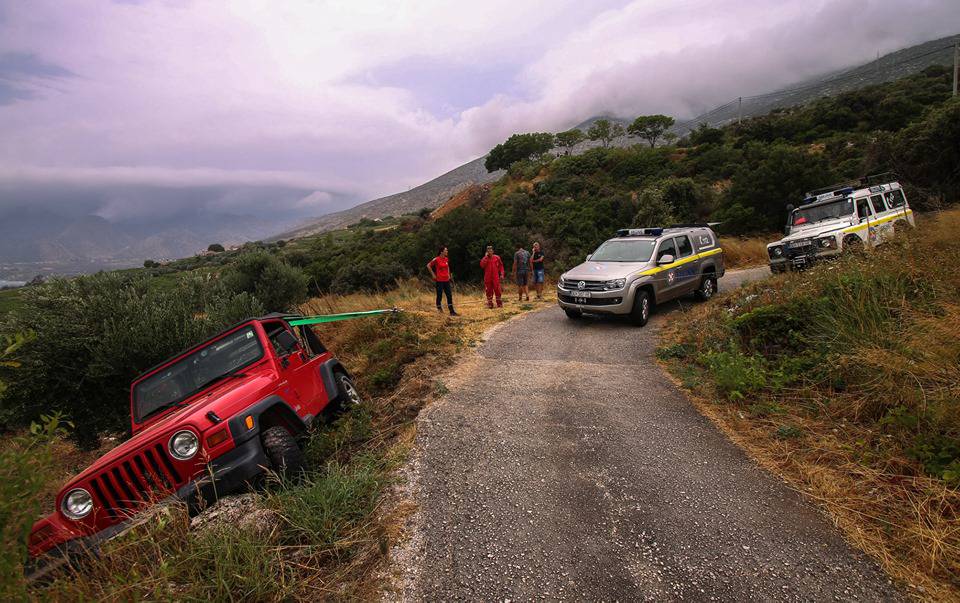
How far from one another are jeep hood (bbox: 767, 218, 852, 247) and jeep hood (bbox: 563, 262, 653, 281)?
14.3ft

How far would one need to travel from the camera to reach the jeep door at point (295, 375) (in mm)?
4750

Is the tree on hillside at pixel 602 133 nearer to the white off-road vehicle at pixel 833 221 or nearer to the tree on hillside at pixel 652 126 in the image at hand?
the tree on hillside at pixel 652 126

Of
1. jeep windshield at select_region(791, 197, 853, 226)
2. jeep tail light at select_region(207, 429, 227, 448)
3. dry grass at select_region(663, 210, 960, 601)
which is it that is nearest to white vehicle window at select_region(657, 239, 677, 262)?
dry grass at select_region(663, 210, 960, 601)

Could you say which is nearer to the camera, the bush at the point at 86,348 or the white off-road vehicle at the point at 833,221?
the bush at the point at 86,348

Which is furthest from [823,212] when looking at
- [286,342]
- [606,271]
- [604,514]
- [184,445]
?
[184,445]

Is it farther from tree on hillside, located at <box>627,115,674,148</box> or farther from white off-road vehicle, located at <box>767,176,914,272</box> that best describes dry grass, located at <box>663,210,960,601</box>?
tree on hillside, located at <box>627,115,674,148</box>

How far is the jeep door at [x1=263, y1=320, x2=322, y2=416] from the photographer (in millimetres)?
4750

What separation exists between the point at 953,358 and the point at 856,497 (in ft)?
5.43

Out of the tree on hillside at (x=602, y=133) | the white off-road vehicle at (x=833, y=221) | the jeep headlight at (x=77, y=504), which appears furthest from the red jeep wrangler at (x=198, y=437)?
the tree on hillside at (x=602, y=133)

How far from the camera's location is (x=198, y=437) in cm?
350

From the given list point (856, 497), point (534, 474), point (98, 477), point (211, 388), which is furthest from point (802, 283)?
point (98, 477)

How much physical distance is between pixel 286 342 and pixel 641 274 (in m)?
6.73

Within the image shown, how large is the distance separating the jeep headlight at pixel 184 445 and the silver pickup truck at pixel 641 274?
7.19m

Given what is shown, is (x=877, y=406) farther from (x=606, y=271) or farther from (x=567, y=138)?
(x=567, y=138)
